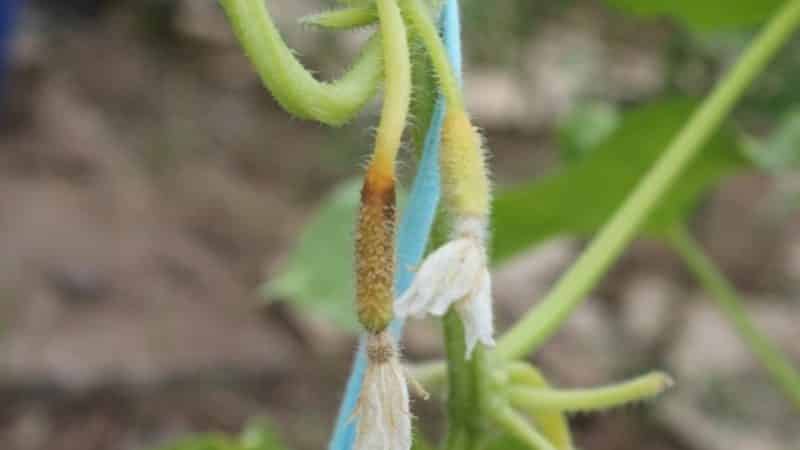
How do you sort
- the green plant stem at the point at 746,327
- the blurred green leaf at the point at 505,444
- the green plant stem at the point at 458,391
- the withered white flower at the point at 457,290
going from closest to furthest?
the withered white flower at the point at 457,290, the green plant stem at the point at 458,391, the blurred green leaf at the point at 505,444, the green plant stem at the point at 746,327

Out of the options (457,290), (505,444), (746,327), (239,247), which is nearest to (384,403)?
(457,290)

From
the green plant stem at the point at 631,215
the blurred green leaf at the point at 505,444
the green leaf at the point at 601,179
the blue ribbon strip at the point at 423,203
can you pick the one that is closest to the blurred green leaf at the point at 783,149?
the green leaf at the point at 601,179

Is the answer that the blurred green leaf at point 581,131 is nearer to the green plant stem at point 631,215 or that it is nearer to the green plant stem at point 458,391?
the green plant stem at point 631,215

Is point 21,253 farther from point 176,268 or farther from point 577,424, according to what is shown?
point 577,424

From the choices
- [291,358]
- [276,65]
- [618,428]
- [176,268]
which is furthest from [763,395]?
[276,65]

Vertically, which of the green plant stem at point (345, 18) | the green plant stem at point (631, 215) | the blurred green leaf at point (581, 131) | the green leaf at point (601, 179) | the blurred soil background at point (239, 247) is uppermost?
the blurred soil background at point (239, 247)

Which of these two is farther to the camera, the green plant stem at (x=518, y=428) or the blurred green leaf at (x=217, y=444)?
the blurred green leaf at (x=217, y=444)

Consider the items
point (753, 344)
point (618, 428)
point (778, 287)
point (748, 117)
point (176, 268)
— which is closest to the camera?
point (753, 344)

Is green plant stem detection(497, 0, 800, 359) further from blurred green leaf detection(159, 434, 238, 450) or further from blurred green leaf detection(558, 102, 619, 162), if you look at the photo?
blurred green leaf detection(558, 102, 619, 162)
